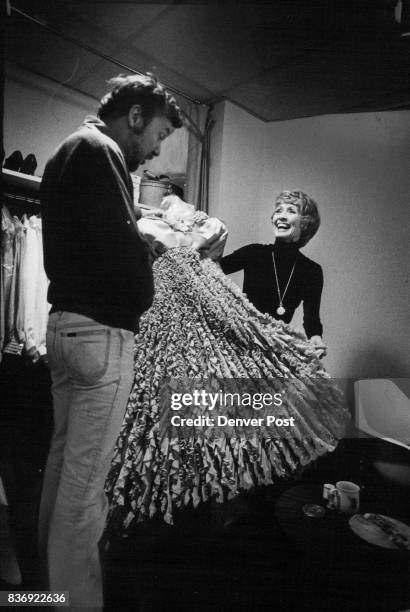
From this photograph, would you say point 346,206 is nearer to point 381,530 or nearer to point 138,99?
point 138,99

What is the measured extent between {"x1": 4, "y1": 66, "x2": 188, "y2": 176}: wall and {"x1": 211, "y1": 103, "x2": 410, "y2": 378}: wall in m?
0.17

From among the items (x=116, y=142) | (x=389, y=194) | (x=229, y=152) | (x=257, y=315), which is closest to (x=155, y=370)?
(x=257, y=315)

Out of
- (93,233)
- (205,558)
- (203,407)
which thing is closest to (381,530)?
(205,558)

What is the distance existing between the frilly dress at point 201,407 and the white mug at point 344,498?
18cm

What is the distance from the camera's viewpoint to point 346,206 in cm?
114

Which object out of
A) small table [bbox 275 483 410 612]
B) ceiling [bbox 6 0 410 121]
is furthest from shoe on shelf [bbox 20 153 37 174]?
small table [bbox 275 483 410 612]

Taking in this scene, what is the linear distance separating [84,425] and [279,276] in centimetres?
80

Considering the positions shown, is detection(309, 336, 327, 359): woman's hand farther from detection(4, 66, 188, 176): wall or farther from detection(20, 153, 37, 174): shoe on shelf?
detection(20, 153, 37, 174): shoe on shelf

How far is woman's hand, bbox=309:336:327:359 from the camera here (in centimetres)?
105

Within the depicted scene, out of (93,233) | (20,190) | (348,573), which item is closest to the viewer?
(93,233)

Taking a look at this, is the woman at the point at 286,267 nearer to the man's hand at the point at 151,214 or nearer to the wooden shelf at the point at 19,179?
the man's hand at the point at 151,214

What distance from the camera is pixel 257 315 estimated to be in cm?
103

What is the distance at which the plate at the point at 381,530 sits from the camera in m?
0.91

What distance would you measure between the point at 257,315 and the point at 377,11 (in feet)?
2.88
